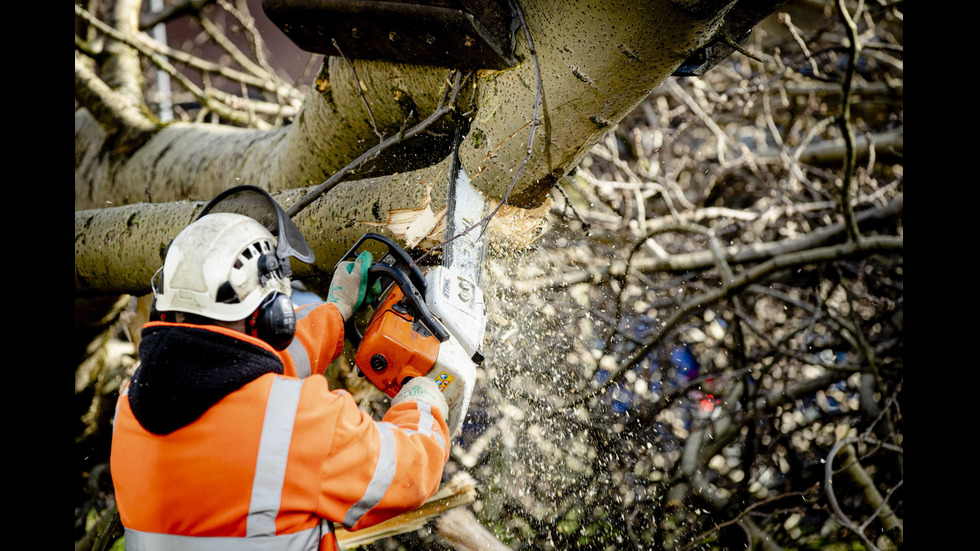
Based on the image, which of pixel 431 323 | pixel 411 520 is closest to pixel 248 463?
pixel 431 323

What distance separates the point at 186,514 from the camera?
1.22 m

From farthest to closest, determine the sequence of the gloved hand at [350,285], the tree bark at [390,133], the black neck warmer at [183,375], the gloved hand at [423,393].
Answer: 1. the gloved hand at [350,285]
2. the gloved hand at [423,393]
3. the tree bark at [390,133]
4. the black neck warmer at [183,375]

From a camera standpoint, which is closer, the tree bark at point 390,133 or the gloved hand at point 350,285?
the tree bark at point 390,133

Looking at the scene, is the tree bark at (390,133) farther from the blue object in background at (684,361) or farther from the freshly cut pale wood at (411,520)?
the blue object in background at (684,361)

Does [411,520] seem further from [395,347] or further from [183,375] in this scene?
[183,375]

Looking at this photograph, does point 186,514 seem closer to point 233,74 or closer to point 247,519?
point 247,519

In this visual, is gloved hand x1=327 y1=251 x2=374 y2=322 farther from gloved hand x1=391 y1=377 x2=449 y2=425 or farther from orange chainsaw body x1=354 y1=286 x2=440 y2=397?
gloved hand x1=391 y1=377 x2=449 y2=425

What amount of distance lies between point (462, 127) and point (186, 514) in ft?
4.13

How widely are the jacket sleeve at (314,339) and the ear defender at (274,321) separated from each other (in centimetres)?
18

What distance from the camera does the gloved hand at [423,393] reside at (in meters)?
1.50

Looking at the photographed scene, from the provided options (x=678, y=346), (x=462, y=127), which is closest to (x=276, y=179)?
(x=462, y=127)

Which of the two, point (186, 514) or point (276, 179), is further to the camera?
point (276, 179)

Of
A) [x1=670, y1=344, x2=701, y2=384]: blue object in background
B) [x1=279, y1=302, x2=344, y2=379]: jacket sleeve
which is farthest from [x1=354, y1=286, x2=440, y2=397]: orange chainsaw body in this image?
[x1=670, y1=344, x2=701, y2=384]: blue object in background

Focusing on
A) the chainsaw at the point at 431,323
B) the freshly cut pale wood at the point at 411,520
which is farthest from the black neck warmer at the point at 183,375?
the freshly cut pale wood at the point at 411,520
